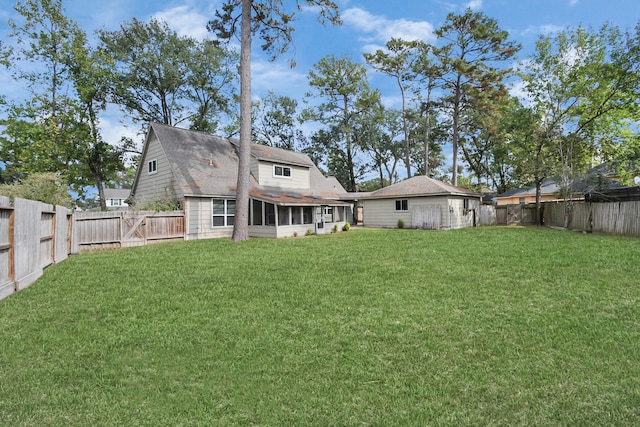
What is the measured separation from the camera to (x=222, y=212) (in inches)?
672

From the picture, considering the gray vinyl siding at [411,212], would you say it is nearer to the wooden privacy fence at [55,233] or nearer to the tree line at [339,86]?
the tree line at [339,86]

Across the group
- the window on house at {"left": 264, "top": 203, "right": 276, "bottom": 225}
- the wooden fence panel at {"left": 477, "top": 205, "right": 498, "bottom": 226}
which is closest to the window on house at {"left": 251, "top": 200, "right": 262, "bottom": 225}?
the window on house at {"left": 264, "top": 203, "right": 276, "bottom": 225}

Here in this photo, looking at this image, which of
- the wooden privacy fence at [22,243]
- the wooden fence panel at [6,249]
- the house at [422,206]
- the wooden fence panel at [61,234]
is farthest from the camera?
the house at [422,206]

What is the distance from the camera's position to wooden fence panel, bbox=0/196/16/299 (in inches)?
201

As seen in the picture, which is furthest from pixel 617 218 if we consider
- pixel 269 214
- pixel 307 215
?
pixel 269 214

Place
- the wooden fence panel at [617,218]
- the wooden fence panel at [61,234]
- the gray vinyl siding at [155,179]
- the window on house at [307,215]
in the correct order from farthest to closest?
1. the window on house at [307,215]
2. the gray vinyl siding at [155,179]
3. the wooden fence panel at [617,218]
4. the wooden fence panel at [61,234]

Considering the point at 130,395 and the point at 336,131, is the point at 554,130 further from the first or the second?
the point at 130,395

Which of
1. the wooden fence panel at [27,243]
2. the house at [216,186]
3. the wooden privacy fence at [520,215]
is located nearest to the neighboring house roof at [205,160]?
the house at [216,186]

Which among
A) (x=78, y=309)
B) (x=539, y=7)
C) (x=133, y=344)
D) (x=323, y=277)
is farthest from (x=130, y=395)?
(x=539, y=7)

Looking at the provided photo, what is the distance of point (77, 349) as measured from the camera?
3.54 meters

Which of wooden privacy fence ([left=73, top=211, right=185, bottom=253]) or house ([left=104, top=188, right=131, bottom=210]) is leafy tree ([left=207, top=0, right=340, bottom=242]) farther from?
house ([left=104, top=188, right=131, bottom=210])

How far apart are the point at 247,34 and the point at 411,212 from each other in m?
14.1

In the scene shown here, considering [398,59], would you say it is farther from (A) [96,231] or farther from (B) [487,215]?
(A) [96,231]

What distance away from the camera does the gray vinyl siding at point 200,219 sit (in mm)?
15641
